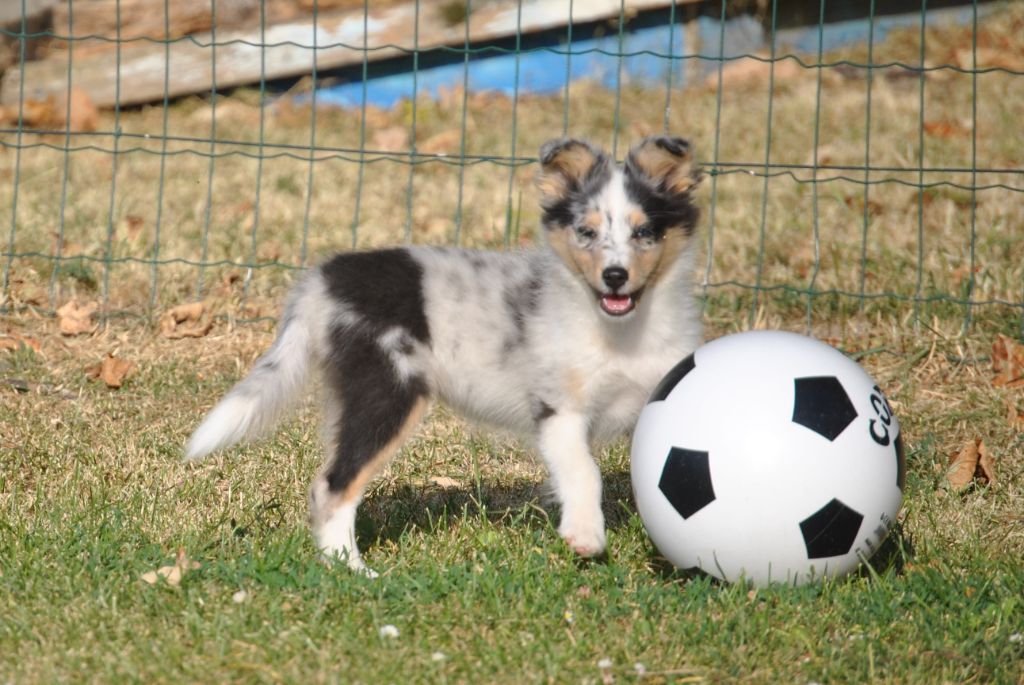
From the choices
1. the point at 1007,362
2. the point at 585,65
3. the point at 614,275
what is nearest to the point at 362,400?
the point at 614,275

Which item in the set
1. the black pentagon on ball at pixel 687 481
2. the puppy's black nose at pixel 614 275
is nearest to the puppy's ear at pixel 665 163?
the puppy's black nose at pixel 614 275

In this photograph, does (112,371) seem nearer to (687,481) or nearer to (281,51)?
(687,481)

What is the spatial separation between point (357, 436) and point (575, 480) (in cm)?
69

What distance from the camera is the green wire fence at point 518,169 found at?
265 inches

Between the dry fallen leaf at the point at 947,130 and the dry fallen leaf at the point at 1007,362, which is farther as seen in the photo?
the dry fallen leaf at the point at 947,130

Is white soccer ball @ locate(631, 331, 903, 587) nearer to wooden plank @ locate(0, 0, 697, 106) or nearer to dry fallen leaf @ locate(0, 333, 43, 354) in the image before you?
dry fallen leaf @ locate(0, 333, 43, 354)

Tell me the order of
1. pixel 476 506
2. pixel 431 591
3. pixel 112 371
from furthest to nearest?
pixel 112 371, pixel 476 506, pixel 431 591

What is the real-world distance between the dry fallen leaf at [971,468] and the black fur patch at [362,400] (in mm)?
2133

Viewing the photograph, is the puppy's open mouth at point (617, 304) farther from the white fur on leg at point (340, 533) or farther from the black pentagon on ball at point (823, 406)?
the white fur on leg at point (340, 533)

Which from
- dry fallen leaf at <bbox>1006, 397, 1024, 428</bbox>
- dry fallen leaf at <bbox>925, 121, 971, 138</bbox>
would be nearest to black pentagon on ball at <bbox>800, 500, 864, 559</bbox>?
dry fallen leaf at <bbox>1006, 397, 1024, 428</bbox>

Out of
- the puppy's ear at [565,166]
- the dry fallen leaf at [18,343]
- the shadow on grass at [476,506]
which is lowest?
the shadow on grass at [476,506]

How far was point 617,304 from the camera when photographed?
163 inches

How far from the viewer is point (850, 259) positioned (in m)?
7.18

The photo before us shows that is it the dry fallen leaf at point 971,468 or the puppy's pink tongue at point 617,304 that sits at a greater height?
the puppy's pink tongue at point 617,304
